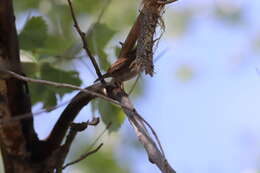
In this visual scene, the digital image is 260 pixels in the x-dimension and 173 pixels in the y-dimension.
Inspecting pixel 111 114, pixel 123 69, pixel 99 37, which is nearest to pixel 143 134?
pixel 123 69

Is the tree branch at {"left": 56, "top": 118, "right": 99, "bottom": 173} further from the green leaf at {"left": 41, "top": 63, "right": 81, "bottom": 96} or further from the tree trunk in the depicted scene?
the green leaf at {"left": 41, "top": 63, "right": 81, "bottom": 96}

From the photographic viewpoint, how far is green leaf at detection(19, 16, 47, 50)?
0.73 m

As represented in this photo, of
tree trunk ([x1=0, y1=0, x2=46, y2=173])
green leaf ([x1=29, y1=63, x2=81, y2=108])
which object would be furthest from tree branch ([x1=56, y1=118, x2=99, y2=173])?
green leaf ([x1=29, y1=63, x2=81, y2=108])

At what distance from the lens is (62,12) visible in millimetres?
971

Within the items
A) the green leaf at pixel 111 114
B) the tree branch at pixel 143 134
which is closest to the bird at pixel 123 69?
the tree branch at pixel 143 134

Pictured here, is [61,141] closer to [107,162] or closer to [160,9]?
[160,9]

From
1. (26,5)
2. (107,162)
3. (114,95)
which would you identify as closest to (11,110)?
(114,95)

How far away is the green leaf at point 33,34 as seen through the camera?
0.73 m

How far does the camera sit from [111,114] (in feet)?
2.33

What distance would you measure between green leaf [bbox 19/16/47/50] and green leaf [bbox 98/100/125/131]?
0.42 ft

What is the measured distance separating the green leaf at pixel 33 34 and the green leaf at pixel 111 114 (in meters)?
0.13

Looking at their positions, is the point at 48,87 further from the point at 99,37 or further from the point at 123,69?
the point at 123,69

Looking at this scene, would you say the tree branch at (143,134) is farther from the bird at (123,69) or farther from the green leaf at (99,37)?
the green leaf at (99,37)

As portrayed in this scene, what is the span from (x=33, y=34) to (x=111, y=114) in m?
0.15
